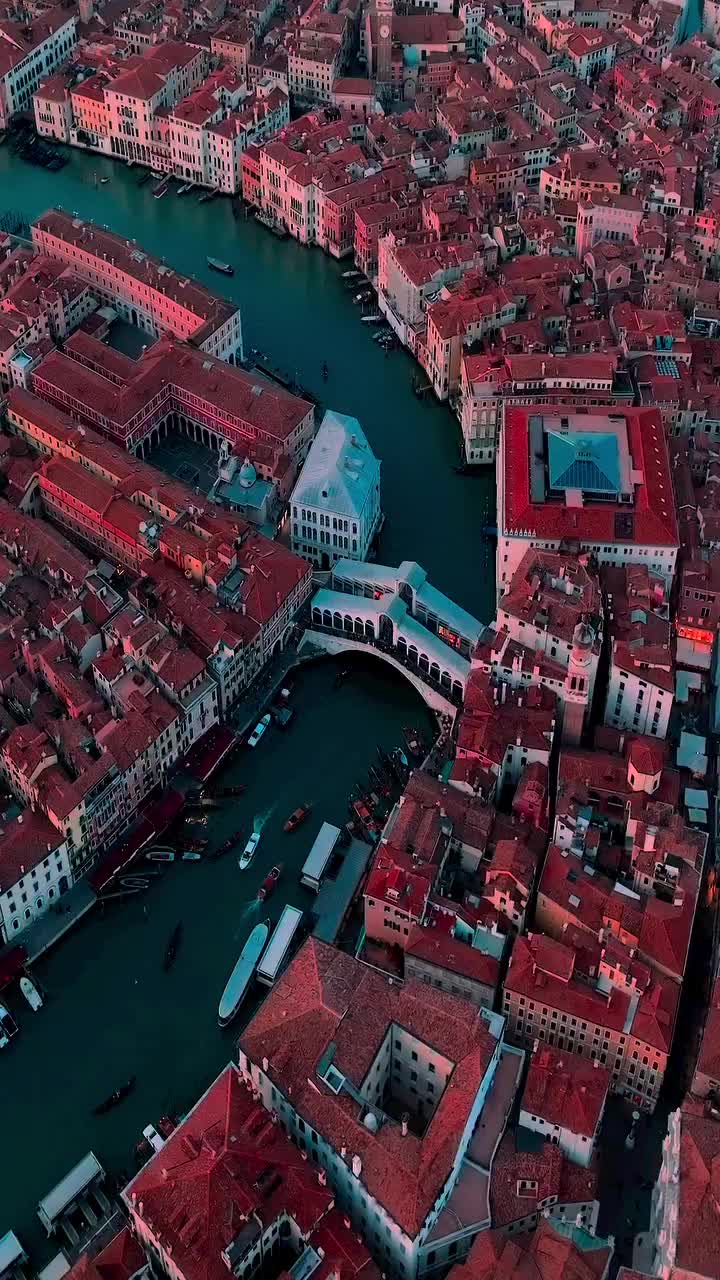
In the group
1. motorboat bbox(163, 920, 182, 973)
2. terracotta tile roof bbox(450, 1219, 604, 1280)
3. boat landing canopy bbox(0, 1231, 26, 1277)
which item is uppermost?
terracotta tile roof bbox(450, 1219, 604, 1280)

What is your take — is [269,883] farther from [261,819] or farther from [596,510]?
[596,510]

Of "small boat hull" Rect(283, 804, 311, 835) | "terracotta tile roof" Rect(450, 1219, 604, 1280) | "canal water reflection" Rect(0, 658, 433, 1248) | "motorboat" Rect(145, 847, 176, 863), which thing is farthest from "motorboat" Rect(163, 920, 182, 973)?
"terracotta tile roof" Rect(450, 1219, 604, 1280)

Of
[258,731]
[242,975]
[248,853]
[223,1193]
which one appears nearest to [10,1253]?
[223,1193]

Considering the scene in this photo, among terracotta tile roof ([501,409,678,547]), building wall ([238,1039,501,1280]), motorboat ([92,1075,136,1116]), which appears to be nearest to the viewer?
building wall ([238,1039,501,1280])

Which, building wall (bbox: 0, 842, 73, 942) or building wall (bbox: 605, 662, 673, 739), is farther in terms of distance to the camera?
building wall (bbox: 605, 662, 673, 739)

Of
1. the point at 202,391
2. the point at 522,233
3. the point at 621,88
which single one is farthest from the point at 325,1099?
the point at 621,88

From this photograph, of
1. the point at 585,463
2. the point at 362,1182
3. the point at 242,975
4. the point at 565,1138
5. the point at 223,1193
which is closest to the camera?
the point at 223,1193

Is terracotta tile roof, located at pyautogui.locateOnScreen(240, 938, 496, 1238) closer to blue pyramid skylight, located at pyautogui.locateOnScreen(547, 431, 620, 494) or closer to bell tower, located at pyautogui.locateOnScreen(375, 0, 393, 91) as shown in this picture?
blue pyramid skylight, located at pyautogui.locateOnScreen(547, 431, 620, 494)
